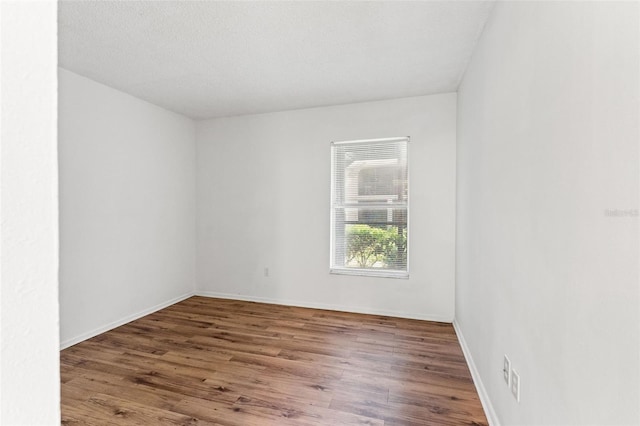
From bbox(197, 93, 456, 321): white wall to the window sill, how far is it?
0.17 feet

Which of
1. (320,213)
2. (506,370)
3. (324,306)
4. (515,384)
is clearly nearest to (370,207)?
(320,213)

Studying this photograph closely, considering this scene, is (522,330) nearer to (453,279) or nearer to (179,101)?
(453,279)

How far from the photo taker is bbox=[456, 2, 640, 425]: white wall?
76 cm

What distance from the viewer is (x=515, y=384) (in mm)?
1441

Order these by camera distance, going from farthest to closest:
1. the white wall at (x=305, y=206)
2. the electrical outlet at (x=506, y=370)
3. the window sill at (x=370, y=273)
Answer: the window sill at (x=370, y=273), the white wall at (x=305, y=206), the electrical outlet at (x=506, y=370)

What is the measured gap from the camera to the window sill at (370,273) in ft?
11.7

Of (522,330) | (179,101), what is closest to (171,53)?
(179,101)

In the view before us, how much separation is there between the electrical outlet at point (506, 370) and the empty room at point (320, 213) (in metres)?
0.02

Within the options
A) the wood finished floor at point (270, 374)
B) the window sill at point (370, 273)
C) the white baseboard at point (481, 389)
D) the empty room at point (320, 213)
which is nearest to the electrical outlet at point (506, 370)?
the empty room at point (320, 213)

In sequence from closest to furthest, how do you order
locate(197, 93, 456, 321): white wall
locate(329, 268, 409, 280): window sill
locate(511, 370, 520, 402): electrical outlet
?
1. locate(511, 370, 520, 402): electrical outlet
2. locate(197, 93, 456, 321): white wall
3. locate(329, 268, 409, 280): window sill

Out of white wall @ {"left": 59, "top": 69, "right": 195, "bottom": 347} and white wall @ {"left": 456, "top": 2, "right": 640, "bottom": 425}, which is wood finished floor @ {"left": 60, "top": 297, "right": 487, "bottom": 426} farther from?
white wall @ {"left": 456, "top": 2, "right": 640, "bottom": 425}

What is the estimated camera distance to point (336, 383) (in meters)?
2.19

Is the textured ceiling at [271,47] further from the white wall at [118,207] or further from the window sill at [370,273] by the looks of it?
the window sill at [370,273]
